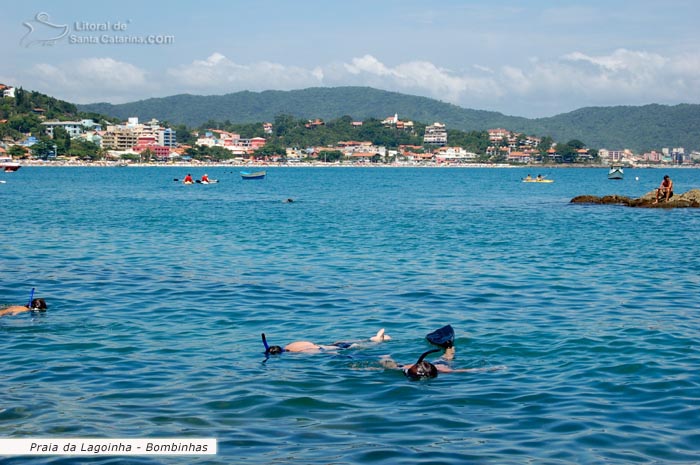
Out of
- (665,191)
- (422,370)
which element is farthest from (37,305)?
(665,191)

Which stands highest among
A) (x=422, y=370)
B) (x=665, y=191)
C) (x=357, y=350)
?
(x=665, y=191)

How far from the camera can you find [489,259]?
3077 centimetres

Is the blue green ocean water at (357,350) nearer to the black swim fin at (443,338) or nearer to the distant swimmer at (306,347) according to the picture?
the distant swimmer at (306,347)

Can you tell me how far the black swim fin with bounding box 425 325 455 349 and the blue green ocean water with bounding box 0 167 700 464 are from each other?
369 mm

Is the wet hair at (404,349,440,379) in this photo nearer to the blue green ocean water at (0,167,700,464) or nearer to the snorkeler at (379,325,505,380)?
the snorkeler at (379,325,505,380)

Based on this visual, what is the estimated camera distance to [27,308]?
64.0 feet

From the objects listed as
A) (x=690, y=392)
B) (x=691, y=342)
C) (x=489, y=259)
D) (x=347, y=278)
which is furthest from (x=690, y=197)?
(x=690, y=392)

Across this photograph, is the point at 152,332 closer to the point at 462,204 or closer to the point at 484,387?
the point at 484,387

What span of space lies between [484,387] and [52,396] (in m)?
7.19

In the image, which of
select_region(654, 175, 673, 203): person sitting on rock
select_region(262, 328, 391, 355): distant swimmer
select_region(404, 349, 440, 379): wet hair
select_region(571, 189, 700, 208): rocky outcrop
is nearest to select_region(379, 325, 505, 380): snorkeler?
select_region(404, 349, 440, 379): wet hair

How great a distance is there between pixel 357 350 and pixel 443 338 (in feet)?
5.76

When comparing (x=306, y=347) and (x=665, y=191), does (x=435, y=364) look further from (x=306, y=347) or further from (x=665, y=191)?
(x=665, y=191)

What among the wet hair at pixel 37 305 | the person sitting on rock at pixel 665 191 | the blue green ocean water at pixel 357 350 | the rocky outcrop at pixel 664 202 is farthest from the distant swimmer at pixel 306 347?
the person sitting on rock at pixel 665 191

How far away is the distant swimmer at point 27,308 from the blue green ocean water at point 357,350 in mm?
443
